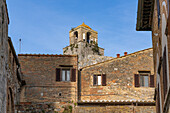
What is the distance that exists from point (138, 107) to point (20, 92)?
7981 mm

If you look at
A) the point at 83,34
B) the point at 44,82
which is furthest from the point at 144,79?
the point at 83,34

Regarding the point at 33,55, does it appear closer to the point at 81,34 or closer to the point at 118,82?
the point at 118,82

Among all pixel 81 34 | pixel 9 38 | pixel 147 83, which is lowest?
pixel 147 83

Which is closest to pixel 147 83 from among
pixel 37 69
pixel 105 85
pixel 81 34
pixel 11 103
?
pixel 105 85

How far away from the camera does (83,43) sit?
164 ft

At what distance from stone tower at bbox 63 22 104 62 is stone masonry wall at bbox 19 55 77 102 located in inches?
875

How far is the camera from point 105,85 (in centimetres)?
2656

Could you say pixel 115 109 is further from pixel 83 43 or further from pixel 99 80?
pixel 83 43

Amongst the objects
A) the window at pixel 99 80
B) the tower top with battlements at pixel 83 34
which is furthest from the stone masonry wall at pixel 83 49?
the window at pixel 99 80

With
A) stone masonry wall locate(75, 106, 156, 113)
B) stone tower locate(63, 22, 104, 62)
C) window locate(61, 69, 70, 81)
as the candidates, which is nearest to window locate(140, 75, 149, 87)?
stone masonry wall locate(75, 106, 156, 113)

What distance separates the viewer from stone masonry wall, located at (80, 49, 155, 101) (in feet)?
86.8

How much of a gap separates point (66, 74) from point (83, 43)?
79.5ft

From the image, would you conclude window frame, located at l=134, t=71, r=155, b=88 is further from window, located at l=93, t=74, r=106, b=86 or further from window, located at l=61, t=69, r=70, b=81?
window, located at l=61, t=69, r=70, b=81

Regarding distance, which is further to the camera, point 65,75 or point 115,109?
point 65,75
